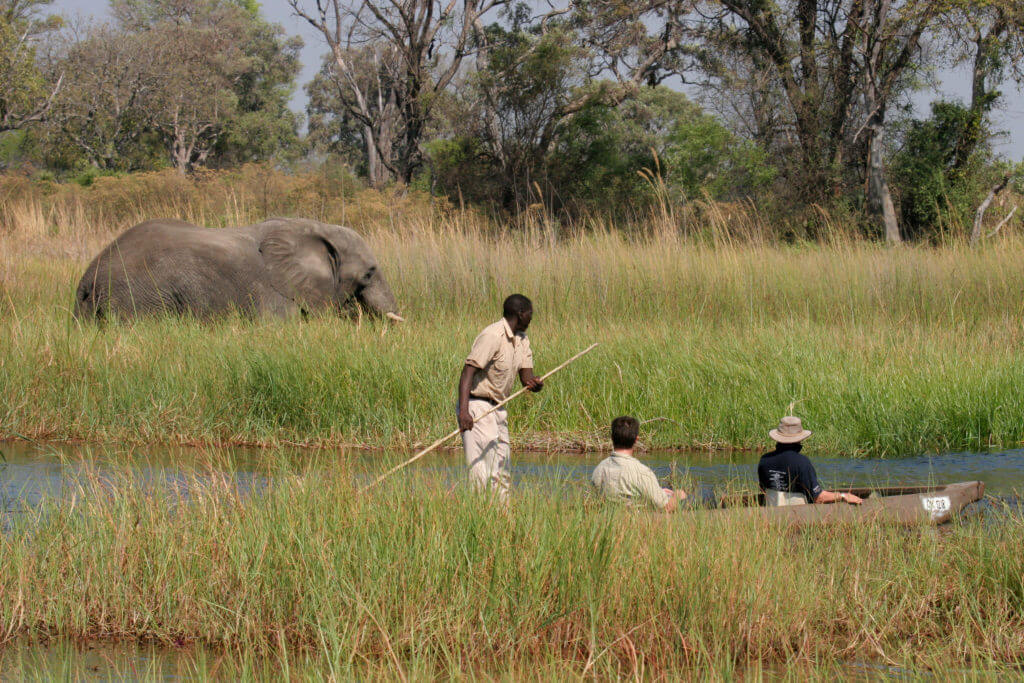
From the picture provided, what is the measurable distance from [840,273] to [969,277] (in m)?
1.34

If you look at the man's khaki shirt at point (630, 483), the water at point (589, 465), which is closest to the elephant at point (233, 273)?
the water at point (589, 465)

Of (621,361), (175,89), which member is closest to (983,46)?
(621,361)

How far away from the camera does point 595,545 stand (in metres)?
4.44

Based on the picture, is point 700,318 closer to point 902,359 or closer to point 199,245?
point 902,359

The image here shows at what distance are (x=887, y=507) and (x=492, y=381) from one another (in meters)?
2.21

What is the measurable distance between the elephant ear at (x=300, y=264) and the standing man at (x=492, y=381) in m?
6.23

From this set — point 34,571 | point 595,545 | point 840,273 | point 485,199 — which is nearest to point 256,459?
point 34,571

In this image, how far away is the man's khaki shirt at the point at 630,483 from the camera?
5.69 m

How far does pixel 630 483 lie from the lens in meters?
5.71

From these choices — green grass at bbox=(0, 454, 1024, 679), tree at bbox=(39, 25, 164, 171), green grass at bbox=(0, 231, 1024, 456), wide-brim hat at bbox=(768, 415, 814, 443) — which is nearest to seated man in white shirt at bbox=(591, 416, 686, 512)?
green grass at bbox=(0, 454, 1024, 679)

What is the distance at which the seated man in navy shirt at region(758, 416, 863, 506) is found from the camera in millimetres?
→ 6043

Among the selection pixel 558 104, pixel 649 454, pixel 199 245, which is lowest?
pixel 649 454

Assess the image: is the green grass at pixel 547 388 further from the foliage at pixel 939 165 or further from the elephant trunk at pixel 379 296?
the foliage at pixel 939 165

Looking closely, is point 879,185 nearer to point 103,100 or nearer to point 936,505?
point 936,505
